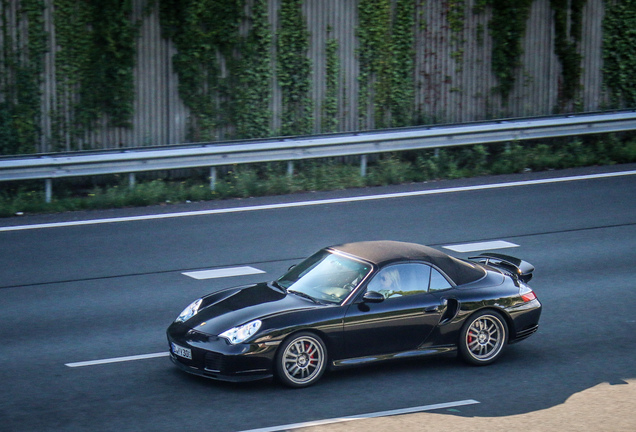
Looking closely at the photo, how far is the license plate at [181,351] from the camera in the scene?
794cm

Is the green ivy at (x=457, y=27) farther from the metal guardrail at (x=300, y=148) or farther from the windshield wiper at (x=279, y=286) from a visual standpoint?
the windshield wiper at (x=279, y=286)

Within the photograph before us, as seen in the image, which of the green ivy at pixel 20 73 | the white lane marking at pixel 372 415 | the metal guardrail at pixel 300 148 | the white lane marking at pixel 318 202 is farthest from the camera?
the green ivy at pixel 20 73

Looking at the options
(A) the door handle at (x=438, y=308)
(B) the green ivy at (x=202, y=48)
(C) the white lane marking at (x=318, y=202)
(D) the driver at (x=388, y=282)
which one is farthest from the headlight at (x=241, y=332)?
(B) the green ivy at (x=202, y=48)

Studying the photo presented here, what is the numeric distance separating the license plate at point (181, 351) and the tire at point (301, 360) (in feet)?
2.79

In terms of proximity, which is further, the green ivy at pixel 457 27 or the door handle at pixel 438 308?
the green ivy at pixel 457 27

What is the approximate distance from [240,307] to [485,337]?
2618 mm

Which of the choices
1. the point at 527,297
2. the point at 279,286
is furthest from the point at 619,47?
the point at 279,286

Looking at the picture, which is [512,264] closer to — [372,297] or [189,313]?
[372,297]

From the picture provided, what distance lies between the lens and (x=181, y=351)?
316 inches

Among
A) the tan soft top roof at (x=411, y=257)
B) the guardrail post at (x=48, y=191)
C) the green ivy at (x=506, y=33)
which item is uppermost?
the green ivy at (x=506, y=33)

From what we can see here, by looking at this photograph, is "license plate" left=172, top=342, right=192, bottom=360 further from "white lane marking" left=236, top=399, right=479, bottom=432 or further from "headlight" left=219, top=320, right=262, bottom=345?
"white lane marking" left=236, top=399, right=479, bottom=432

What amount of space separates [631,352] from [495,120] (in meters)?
10.4

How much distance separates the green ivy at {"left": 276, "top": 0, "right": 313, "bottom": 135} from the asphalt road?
9.89 feet

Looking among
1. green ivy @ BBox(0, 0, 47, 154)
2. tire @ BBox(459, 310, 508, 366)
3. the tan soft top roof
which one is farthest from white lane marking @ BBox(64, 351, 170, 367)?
green ivy @ BBox(0, 0, 47, 154)
